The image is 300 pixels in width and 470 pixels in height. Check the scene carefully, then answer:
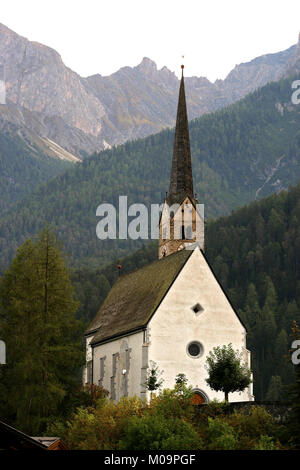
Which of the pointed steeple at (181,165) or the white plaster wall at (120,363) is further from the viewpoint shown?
the pointed steeple at (181,165)

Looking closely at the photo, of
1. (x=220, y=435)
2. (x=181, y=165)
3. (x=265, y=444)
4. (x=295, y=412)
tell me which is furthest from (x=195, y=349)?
(x=181, y=165)

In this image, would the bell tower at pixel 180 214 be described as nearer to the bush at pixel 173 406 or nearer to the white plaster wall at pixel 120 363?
the white plaster wall at pixel 120 363

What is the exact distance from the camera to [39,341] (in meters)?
59.9

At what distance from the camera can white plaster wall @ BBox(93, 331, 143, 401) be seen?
6338 cm

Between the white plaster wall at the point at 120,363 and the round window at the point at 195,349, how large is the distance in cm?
355

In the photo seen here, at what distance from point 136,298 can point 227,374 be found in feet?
54.1

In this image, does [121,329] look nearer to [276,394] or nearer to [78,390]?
[78,390]

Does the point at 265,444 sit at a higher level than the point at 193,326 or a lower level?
lower

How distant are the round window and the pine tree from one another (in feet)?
26.3

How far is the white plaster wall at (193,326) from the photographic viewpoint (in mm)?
62156

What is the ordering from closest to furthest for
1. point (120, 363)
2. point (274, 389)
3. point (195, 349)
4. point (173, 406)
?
point (173, 406) → point (195, 349) → point (120, 363) → point (274, 389)

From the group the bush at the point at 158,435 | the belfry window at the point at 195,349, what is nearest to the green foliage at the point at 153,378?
the belfry window at the point at 195,349

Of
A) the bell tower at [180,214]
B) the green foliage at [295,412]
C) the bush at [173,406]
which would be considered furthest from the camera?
the bell tower at [180,214]
